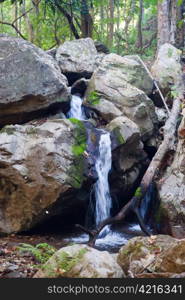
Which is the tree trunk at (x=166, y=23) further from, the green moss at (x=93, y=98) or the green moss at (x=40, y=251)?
the green moss at (x=40, y=251)

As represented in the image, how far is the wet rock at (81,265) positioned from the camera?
4.32m

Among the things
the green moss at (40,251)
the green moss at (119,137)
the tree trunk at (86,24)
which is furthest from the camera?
the tree trunk at (86,24)

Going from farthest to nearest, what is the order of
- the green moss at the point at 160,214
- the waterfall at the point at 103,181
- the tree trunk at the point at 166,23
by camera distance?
the tree trunk at the point at 166,23, the waterfall at the point at 103,181, the green moss at the point at 160,214

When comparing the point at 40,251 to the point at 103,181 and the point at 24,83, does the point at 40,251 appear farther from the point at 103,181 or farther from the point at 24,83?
the point at 24,83

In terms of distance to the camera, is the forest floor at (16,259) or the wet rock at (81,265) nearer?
the wet rock at (81,265)

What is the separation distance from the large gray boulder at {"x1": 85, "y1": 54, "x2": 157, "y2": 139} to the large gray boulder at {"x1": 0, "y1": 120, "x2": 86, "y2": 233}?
2.18 m

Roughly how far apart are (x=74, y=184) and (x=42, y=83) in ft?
8.38

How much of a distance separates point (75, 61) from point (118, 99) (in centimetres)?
231

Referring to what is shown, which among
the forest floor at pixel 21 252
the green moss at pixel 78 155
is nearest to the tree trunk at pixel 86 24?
the green moss at pixel 78 155

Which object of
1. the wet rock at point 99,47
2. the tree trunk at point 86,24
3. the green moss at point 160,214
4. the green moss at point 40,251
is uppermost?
the tree trunk at point 86,24

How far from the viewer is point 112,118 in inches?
405

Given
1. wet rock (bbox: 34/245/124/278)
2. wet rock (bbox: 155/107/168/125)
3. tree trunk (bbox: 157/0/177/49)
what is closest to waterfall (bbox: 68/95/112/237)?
wet rock (bbox: 155/107/168/125)

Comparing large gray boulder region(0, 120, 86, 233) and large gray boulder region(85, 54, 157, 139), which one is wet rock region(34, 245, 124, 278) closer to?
large gray boulder region(0, 120, 86, 233)

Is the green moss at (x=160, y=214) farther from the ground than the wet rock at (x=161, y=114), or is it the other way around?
the wet rock at (x=161, y=114)
